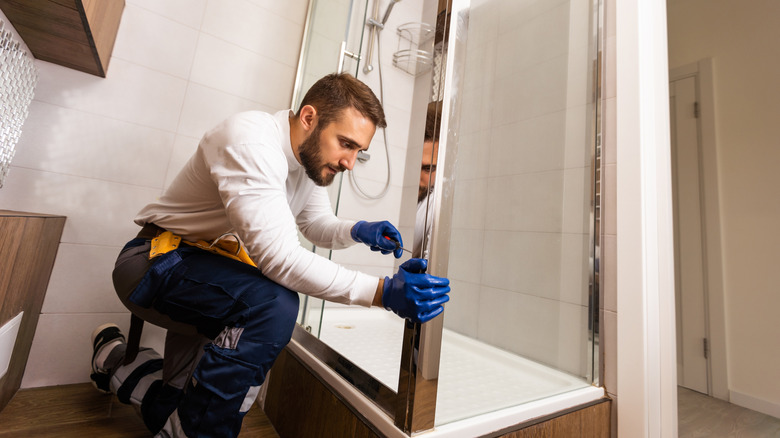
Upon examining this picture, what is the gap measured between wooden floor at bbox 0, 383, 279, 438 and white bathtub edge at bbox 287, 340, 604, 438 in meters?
0.37

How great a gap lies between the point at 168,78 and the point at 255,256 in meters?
1.07

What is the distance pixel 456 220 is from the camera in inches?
25.9

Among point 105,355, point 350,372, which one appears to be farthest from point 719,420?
point 105,355

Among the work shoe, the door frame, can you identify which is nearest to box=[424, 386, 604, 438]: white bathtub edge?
the work shoe

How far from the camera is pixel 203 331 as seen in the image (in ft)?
2.48

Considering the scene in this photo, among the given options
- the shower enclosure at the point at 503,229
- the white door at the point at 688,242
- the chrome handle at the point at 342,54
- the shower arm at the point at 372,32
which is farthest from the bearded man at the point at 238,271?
the white door at the point at 688,242

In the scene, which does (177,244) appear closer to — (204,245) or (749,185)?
(204,245)

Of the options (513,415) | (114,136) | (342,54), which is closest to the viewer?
(513,415)

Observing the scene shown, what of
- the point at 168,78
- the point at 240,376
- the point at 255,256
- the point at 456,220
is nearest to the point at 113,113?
the point at 168,78

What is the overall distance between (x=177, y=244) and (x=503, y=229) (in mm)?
845

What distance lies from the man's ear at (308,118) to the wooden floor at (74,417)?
88cm

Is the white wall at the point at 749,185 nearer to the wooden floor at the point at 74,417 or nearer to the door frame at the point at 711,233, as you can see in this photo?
the door frame at the point at 711,233

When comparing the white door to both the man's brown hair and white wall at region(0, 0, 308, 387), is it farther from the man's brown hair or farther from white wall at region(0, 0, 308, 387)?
white wall at region(0, 0, 308, 387)

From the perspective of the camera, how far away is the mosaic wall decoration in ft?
2.67
